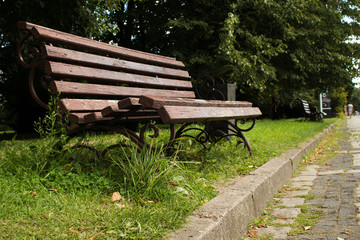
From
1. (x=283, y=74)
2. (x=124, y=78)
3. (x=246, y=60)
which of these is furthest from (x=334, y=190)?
(x=283, y=74)

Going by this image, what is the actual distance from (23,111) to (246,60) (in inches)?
256

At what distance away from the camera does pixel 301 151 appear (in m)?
5.39

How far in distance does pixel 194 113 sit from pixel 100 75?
111 centimetres

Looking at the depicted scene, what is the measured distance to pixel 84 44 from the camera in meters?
3.32

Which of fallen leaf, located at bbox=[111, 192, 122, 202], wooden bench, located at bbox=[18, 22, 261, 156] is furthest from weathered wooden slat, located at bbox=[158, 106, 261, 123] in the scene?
fallen leaf, located at bbox=[111, 192, 122, 202]

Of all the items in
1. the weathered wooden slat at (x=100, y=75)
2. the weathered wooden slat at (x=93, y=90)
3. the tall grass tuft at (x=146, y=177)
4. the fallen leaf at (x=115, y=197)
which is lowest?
the fallen leaf at (x=115, y=197)

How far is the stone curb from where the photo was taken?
75.4 inches

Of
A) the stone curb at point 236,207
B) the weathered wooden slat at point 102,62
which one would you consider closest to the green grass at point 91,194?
the stone curb at point 236,207

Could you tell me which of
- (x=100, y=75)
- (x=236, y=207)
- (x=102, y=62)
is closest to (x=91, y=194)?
(x=236, y=207)

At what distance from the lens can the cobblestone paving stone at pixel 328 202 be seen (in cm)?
241

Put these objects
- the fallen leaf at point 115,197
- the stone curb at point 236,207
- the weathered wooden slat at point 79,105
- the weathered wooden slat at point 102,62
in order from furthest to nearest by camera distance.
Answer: the weathered wooden slat at point 102,62, the weathered wooden slat at point 79,105, the fallen leaf at point 115,197, the stone curb at point 236,207

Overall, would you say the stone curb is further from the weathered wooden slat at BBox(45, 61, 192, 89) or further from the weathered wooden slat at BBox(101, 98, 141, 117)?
the weathered wooden slat at BBox(45, 61, 192, 89)

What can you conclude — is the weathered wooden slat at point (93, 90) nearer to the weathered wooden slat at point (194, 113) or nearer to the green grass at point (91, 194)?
the green grass at point (91, 194)

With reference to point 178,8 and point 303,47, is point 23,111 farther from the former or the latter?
point 303,47
